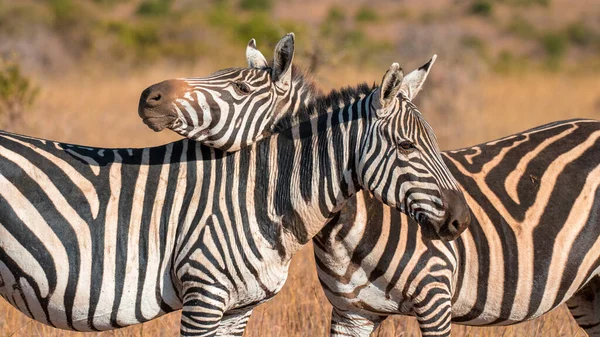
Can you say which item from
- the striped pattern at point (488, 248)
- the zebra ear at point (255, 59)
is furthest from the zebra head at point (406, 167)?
the zebra ear at point (255, 59)

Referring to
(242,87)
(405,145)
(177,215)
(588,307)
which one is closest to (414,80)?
(405,145)

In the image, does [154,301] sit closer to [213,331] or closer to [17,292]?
[213,331]

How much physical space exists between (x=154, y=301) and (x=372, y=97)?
159cm

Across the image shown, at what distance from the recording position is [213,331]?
4270 millimetres

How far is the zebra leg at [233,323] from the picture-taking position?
470 cm

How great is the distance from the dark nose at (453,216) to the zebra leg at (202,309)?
1191 mm

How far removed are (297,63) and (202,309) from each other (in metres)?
1.80

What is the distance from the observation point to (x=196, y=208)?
14.3ft

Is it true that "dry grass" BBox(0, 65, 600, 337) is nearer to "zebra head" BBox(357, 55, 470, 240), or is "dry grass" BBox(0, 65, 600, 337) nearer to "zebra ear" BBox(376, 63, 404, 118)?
"zebra head" BBox(357, 55, 470, 240)

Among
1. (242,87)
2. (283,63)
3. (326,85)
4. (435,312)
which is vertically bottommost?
(435,312)

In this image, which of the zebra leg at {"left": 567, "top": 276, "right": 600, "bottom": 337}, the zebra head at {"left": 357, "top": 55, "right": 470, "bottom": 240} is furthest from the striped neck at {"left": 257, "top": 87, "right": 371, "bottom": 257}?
the zebra leg at {"left": 567, "top": 276, "right": 600, "bottom": 337}

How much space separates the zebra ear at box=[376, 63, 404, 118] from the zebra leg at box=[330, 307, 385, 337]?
1362mm

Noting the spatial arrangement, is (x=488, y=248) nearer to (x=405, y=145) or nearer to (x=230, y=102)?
(x=405, y=145)

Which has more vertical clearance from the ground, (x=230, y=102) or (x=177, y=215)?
(x=230, y=102)
